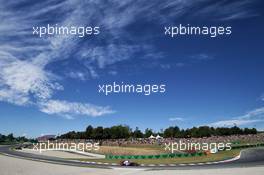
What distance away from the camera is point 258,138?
11962 cm

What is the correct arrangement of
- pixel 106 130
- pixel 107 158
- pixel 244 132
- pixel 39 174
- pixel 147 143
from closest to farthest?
pixel 39 174 < pixel 107 158 < pixel 147 143 < pixel 106 130 < pixel 244 132

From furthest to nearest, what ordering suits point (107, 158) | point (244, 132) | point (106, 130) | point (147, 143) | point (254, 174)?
point (244, 132) → point (106, 130) → point (147, 143) → point (107, 158) → point (254, 174)

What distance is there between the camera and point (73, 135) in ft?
650

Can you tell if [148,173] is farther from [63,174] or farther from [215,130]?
[215,130]

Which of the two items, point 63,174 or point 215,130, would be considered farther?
point 215,130

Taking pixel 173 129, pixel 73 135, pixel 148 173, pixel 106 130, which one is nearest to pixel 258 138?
pixel 173 129

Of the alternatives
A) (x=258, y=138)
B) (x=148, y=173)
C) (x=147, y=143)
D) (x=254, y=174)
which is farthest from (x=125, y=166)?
(x=258, y=138)

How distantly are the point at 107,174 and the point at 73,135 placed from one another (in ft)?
528

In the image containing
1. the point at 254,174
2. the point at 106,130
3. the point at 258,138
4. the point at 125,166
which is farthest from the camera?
the point at 106,130

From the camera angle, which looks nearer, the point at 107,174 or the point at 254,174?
the point at 254,174

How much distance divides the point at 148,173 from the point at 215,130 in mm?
135924

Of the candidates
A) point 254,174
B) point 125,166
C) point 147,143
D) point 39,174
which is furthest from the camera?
point 147,143

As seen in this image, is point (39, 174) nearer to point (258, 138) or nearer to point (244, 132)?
point (258, 138)

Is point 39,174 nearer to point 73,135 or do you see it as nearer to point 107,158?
point 107,158
